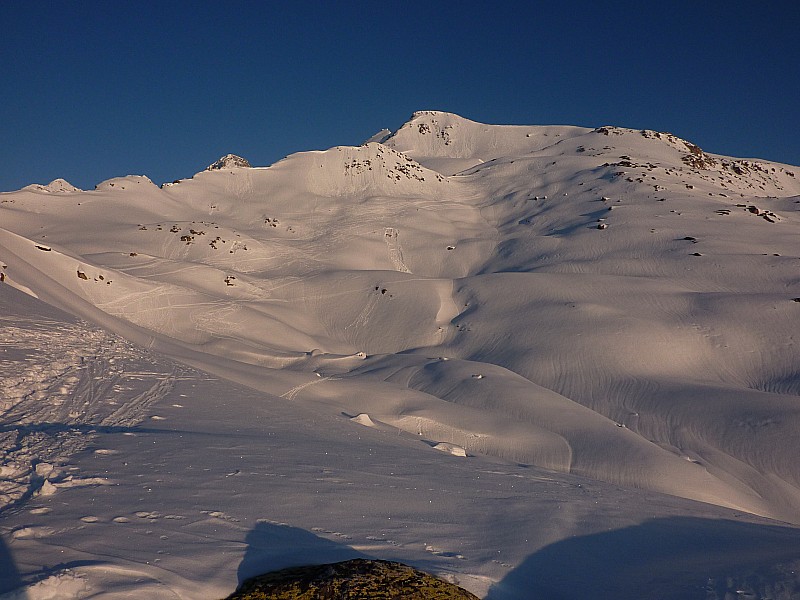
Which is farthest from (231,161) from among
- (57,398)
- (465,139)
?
(57,398)

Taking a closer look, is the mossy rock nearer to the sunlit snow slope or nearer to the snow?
the snow

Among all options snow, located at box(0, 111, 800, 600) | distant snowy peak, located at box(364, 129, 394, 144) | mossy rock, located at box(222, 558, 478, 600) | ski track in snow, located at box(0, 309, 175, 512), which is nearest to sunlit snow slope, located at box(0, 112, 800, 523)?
snow, located at box(0, 111, 800, 600)

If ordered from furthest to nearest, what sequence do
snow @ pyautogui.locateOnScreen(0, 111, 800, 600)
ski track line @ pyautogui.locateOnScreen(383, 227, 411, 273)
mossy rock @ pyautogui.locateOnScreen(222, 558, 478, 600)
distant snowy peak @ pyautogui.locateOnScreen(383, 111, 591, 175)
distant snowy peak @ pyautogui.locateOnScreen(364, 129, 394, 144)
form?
distant snowy peak @ pyautogui.locateOnScreen(364, 129, 394, 144), distant snowy peak @ pyautogui.locateOnScreen(383, 111, 591, 175), ski track line @ pyautogui.locateOnScreen(383, 227, 411, 273), snow @ pyautogui.locateOnScreen(0, 111, 800, 600), mossy rock @ pyautogui.locateOnScreen(222, 558, 478, 600)

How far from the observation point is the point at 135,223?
36.9 metres

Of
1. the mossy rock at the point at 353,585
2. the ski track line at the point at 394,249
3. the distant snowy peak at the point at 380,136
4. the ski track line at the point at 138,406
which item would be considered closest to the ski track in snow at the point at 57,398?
the ski track line at the point at 138,406

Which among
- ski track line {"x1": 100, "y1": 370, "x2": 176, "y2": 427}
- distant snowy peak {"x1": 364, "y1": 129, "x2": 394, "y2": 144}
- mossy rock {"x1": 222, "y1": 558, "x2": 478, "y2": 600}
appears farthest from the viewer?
distant snowy peak {"x1": 364, "y1": 129, "x2": 394, "y2": 144}

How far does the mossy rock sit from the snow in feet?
1.42

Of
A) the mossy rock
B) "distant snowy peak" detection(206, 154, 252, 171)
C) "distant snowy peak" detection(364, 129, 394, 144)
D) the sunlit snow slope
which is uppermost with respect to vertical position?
"distant snowy peak" detection(364, 129, 394, 144)

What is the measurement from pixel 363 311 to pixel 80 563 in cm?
2310

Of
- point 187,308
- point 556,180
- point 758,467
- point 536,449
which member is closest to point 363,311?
point 187,308

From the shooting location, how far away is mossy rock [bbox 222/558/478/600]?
335 centimetres

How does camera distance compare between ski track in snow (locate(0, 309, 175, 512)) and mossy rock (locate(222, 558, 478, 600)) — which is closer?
mossy rock (locate(222, 558, 478, 600))

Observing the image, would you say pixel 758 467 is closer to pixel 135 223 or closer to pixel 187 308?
pixel 187 308

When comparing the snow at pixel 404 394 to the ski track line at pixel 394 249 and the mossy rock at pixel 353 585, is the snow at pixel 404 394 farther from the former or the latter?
the mossy rock at pixel 353 585
